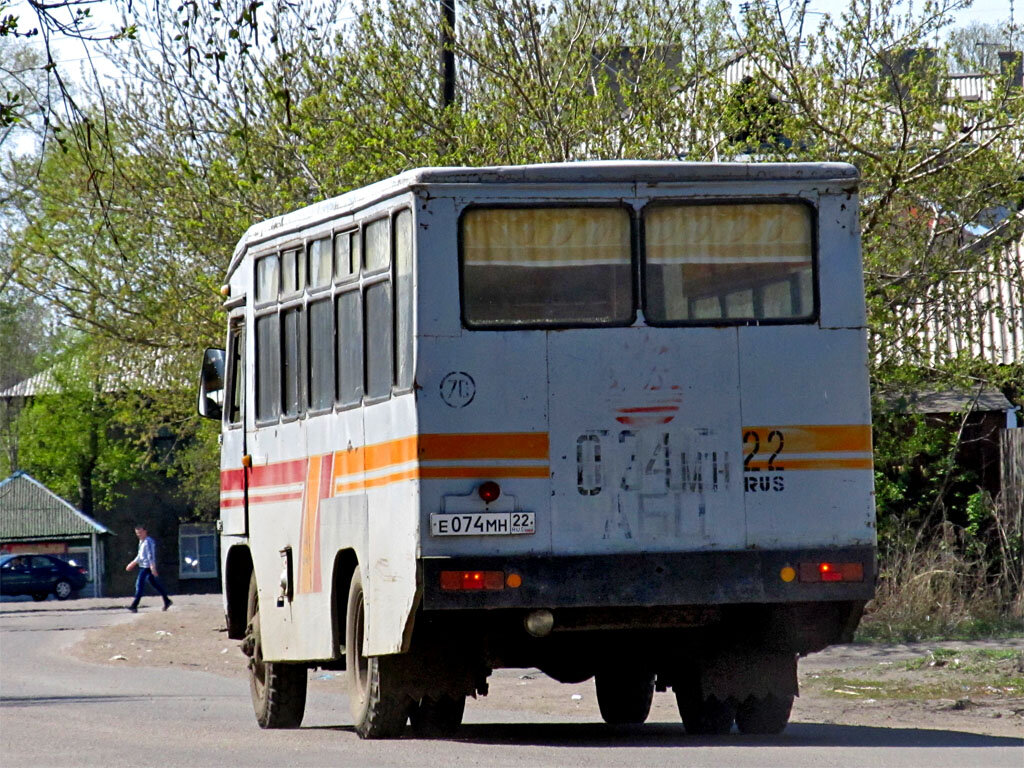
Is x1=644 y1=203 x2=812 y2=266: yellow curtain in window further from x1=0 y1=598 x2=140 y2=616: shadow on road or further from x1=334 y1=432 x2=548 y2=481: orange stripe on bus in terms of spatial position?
x1=0 y1=598 x2=140 y2=616: shadow on road

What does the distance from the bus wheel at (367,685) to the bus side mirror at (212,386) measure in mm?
3240

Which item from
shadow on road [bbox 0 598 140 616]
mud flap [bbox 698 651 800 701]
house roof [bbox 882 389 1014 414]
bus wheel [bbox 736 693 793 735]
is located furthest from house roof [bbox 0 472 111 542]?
mud flap [bbox 698 651 800 701]

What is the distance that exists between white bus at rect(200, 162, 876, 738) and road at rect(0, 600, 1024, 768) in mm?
562

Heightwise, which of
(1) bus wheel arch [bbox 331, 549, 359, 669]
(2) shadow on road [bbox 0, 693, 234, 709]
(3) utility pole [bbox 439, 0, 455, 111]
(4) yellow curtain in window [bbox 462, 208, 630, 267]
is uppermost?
(3) utility pole [bbox 439, 0, 455, 111]

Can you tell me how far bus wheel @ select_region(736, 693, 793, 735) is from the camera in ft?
33.8

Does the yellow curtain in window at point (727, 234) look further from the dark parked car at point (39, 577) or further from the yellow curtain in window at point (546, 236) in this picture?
the dark parked car at point (39, 577)

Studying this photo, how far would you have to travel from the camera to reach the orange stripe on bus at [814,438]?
9.50 meters

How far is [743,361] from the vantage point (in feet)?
31.3

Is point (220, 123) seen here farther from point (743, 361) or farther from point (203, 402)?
point (743, 361)

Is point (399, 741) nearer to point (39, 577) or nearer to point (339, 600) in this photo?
point (339, 600)

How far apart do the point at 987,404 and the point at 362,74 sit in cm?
890

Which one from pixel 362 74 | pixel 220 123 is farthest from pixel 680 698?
pixel 220 123

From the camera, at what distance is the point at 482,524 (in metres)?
9.22

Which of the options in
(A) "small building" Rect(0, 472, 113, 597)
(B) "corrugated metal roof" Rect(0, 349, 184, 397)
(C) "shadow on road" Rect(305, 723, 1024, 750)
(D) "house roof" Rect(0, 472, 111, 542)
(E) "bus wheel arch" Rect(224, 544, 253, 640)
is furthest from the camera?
(A) "small building" Rect(0, 472, 113, 597)
